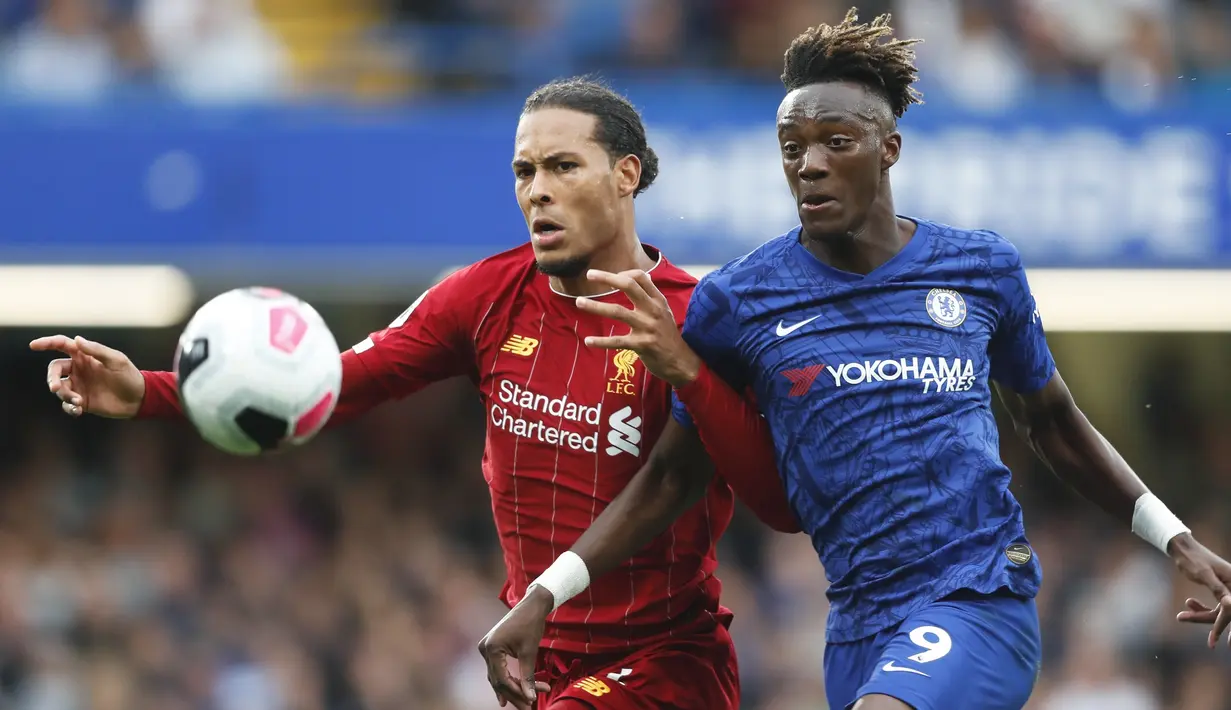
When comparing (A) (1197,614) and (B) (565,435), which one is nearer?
(A) (1197,614)

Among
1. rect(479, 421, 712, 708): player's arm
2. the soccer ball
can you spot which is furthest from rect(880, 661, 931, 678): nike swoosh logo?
the soccer ball

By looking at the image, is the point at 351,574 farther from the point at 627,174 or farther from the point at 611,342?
the point at 611,342

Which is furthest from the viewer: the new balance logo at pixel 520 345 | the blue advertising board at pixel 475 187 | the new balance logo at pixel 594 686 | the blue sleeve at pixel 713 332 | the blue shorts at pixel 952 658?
the blue advertising board at pixel 475 187

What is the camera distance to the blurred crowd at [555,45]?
37.3 feet

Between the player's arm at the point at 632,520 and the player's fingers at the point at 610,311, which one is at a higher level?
the player's fingers at the point at 610,311

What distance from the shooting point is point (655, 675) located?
5.27 m

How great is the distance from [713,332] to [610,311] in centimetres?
49

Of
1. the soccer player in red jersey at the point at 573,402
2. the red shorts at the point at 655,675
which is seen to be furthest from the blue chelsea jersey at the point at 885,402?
the red shorts at the point at 655,675

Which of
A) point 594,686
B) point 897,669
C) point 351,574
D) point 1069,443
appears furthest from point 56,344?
point 351,574

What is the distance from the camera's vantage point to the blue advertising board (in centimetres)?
1070

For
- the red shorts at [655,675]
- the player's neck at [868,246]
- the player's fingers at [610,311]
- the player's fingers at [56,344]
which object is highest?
the player's neck at [868,246]

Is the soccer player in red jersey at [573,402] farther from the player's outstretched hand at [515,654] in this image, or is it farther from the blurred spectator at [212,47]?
the blurred spectator at [212,47]

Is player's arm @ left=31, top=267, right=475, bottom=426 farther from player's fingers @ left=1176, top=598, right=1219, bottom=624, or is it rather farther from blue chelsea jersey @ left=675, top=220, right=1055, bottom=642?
player's fingers @ left=1176, top=598, right=1219, bottom=624

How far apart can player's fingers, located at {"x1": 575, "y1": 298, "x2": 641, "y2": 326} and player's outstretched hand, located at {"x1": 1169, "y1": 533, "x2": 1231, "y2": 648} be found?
1.79 m
